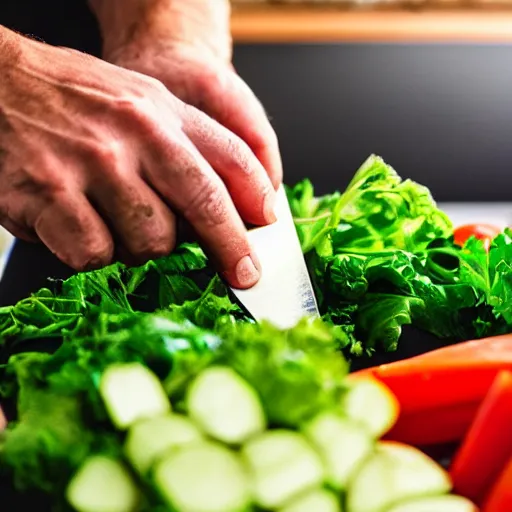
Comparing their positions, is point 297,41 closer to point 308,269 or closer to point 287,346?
point 308,269

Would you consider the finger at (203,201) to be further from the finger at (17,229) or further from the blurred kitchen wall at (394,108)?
the blurred kitchen wall at (394,108)

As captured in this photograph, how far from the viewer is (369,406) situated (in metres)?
0.58

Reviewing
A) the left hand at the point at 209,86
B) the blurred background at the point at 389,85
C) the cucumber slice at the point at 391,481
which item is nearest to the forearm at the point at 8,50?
the left hand at the point at 209,86

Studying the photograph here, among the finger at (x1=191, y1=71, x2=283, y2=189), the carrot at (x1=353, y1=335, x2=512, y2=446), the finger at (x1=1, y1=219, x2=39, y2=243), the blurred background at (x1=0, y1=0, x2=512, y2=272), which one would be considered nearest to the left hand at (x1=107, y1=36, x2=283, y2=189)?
the finger at (x1=191, y1=71, x2=283, y2=189)

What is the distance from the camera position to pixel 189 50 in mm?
1296

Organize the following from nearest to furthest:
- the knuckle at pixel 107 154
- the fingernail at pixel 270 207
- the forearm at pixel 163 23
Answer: the knuckle at pixel 107 154
the fingernail at pixel 270 207
the forearm at pixel 163 23

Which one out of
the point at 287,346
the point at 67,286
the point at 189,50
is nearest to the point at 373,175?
the point at 189,50

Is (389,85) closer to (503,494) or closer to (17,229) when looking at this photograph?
(17,229)

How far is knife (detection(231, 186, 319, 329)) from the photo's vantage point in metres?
0.97

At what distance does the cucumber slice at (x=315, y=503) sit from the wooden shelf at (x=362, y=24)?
186 centimetres

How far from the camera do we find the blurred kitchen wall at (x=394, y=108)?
229 cm

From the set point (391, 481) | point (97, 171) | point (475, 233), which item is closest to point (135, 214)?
point (97, 171)

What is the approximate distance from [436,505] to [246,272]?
460 mm

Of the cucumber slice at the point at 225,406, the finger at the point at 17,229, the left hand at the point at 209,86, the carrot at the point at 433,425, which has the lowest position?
the finger at the point at 17,229
